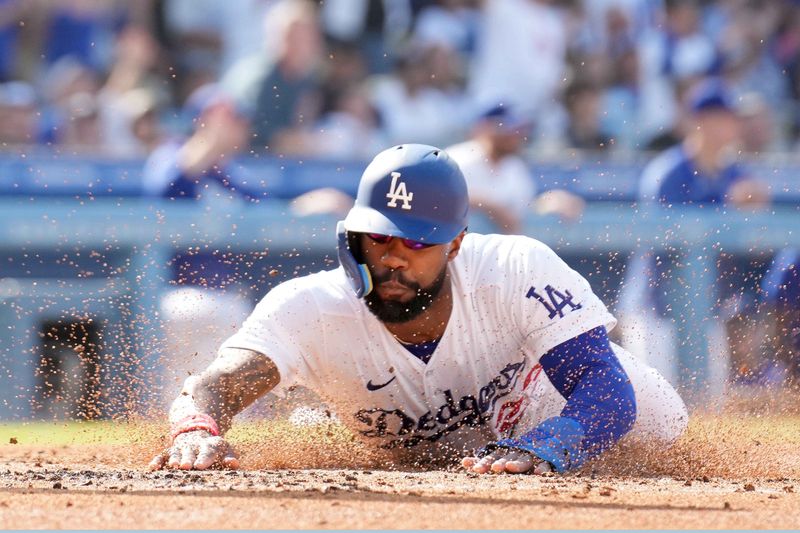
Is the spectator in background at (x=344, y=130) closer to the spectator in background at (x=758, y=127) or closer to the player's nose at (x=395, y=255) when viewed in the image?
the spectator in background at (x=758, y=127)

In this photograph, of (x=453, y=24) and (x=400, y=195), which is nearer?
(x=400, y=195)

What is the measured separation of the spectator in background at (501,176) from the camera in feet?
32.2

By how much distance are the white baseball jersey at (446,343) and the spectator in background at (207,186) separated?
341 centimetres

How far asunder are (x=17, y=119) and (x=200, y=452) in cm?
636

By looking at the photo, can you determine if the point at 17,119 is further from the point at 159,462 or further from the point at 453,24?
the point at 159,462

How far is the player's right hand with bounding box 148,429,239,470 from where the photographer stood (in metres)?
5.10

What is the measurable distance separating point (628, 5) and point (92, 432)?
6.62 metres

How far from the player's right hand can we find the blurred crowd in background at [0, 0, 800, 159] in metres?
5.46

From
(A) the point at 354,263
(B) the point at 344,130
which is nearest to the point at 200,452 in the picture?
(A) the point at 354,263

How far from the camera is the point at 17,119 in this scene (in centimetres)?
1073

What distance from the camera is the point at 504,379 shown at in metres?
5.75

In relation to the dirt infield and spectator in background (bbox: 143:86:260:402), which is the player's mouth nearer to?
the dirt infield

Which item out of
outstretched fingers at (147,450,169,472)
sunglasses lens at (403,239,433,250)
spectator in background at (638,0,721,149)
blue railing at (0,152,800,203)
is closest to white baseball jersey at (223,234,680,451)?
sunglasses lens at (403,239,433,250)

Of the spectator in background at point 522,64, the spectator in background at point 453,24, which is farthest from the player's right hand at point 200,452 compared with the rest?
the spectator in background at point 453,24
